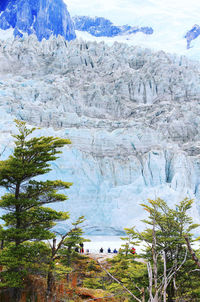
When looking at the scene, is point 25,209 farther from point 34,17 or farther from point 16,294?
point 34,17

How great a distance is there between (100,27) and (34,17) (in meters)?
31.4

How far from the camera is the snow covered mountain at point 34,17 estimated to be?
10850cm

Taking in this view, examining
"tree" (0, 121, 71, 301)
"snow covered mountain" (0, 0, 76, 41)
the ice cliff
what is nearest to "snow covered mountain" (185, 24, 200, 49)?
"snow covered mountain" (0, 0, 76, 41)

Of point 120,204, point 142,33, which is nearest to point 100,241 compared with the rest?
point 120,204

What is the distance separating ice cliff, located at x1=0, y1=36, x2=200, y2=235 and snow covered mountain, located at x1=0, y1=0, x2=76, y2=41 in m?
60.7

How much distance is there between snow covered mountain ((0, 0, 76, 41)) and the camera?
108 metres

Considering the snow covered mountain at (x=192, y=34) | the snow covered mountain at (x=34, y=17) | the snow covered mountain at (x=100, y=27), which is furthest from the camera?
the snow covered mountain at (x=100, y=27)

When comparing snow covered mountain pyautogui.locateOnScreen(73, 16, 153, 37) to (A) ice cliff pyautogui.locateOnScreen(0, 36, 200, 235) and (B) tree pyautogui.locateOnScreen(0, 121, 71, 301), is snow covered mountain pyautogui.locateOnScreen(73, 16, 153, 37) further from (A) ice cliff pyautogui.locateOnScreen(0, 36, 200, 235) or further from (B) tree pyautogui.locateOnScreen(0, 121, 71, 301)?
(B) tree pyautogui.locateOnScreen(0, 121, 71, 301)

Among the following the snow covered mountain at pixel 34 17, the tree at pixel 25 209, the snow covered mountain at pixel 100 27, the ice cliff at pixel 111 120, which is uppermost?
the snow covered mountain at pixel 100 27

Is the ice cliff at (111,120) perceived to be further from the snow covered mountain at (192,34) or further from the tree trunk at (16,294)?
the snow covered mountain at (192,34)

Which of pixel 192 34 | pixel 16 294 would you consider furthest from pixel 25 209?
pixel 192 34

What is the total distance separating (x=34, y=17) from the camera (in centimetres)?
11219

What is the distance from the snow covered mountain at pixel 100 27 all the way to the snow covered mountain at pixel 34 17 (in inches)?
765

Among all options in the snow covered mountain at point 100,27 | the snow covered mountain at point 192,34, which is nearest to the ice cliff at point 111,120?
the snow covered mountain at point 192,34
